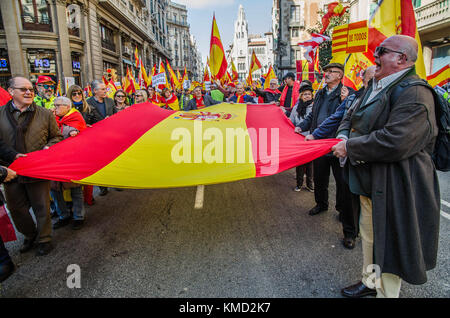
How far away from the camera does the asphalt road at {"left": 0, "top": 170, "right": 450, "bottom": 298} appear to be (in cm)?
248

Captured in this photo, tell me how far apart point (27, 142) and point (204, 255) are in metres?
2.48

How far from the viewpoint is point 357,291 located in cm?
237

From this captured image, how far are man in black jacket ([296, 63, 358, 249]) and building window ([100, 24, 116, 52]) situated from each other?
89.2ft

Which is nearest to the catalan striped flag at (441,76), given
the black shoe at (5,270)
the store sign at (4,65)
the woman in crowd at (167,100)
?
the woman in crowd at (167,100)

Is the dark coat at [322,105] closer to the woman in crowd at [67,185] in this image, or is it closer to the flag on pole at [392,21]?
the flag on pole at [392,21]

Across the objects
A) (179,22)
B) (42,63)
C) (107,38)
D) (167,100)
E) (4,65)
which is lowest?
(167,100)

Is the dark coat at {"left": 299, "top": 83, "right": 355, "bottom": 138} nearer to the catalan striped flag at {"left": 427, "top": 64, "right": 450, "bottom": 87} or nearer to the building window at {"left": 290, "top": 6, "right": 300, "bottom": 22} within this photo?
the catalan striped flag at {"left": 427, "top": 64, "right": 450, "bottom": 87}

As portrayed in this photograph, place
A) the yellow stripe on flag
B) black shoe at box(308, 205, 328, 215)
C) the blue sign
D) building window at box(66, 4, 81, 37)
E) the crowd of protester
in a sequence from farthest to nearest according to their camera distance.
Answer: building window at box(66, 4, 81, 37) < the blue sign < black shoe at box(308, 205, 328, 215) < the yellow stripe on flag < the crowd of protester

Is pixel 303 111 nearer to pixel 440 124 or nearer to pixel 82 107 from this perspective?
pixel 440 124

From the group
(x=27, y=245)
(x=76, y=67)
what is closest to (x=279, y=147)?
(x=27, y=245)

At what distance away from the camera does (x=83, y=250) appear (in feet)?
10.5

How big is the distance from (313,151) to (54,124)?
10.4 feet

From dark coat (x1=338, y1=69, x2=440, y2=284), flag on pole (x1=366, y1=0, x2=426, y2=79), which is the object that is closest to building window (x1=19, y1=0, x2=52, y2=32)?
flag on pole (x1=366, y1=0, x2=426, y2=79)
